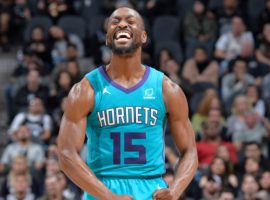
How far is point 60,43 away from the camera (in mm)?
14359

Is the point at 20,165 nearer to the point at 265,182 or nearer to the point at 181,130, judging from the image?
the point at 265,182

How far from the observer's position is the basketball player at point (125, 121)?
5.48 m

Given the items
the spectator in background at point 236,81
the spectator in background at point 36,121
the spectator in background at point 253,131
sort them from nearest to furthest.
Result: 1. the spectator in background at point 253,131
2. the spectator in background at point 36,121
3. the spectator in background at point 236,81

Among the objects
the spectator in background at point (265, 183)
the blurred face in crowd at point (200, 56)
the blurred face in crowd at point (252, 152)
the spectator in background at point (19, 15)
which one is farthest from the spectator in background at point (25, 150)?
the spectator in background at point (19, 15)

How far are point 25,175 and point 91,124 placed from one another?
19.0 feet

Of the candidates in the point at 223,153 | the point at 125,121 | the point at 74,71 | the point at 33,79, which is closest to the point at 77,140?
the point at 125,121

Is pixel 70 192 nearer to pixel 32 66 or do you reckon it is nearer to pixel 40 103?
pixel 40 103

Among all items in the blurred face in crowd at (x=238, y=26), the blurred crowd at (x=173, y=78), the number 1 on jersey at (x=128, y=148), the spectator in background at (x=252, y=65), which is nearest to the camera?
the number 1 on jersey at (x=128, y=148)

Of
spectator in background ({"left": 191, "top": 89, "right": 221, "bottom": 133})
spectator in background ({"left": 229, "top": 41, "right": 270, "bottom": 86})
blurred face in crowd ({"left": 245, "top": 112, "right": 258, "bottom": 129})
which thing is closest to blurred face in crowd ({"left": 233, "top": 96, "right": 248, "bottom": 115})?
blurred face in crowd ({"left": 245, "top": 112, "right": 258, "bottom": 129})

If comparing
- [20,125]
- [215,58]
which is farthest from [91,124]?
[215,58]

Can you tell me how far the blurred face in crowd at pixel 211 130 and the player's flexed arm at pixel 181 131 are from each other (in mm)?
5756

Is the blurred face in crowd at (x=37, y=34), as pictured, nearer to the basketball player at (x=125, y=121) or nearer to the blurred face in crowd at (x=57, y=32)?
the blurred face in crowd at (x=57, y=32)

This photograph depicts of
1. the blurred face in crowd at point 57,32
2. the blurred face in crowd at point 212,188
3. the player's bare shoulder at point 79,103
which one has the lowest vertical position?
the blurred face in crowd at point 212,188

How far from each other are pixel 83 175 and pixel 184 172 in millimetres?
667
